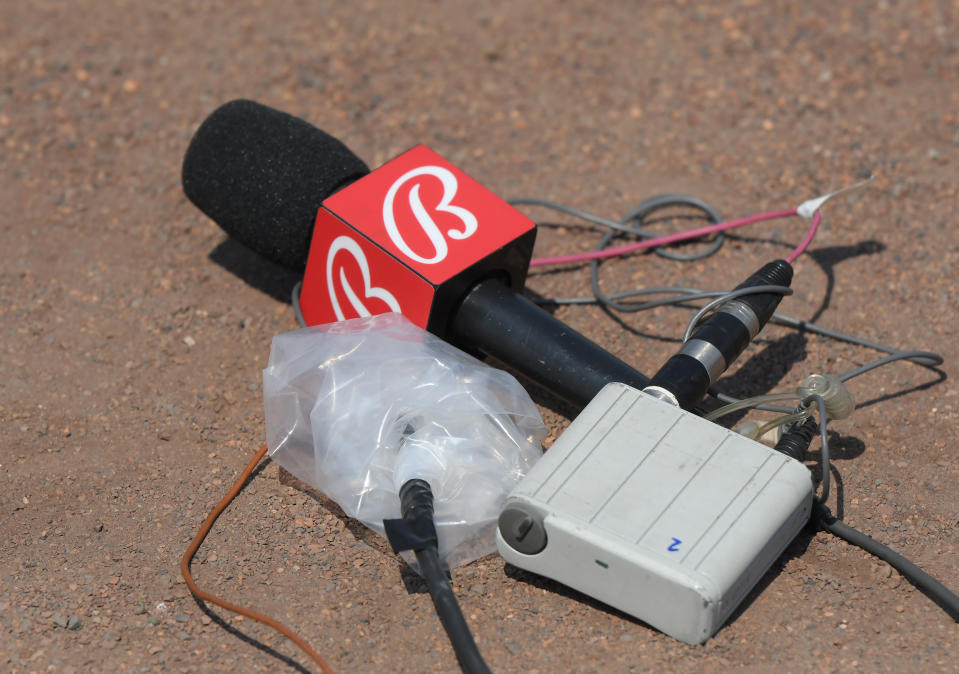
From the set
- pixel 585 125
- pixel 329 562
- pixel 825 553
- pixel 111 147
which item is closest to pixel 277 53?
pixel 111 147

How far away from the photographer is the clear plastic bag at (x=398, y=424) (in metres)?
2.13

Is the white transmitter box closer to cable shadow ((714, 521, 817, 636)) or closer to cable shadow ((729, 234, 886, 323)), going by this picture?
cable shadow ((714, 521, 817, 636))

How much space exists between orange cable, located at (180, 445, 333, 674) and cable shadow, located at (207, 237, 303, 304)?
2.34 feet

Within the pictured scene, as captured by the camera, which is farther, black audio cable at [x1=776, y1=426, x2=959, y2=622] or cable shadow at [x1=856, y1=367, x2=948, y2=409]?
A: cable shadow at [x1=856, y1=367, x2=948, y2=409]

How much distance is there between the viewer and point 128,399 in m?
2.62

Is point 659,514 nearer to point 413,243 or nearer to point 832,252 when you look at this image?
point 413,243

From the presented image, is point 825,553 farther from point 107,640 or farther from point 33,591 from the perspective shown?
point 33,591

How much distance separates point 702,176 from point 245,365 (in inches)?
61.7

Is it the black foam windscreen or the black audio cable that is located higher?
the black audio cable

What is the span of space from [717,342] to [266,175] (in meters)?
1.17

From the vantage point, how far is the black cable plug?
1.84 meters

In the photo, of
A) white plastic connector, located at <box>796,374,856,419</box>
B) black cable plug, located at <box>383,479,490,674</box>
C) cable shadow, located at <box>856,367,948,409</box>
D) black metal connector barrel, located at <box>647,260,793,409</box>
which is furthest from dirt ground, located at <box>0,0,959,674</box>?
black metal connector barrel, located at <box>647,260,793,409</box>

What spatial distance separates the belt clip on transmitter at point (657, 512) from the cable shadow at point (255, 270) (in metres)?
1.21

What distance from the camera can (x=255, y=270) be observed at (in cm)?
306
